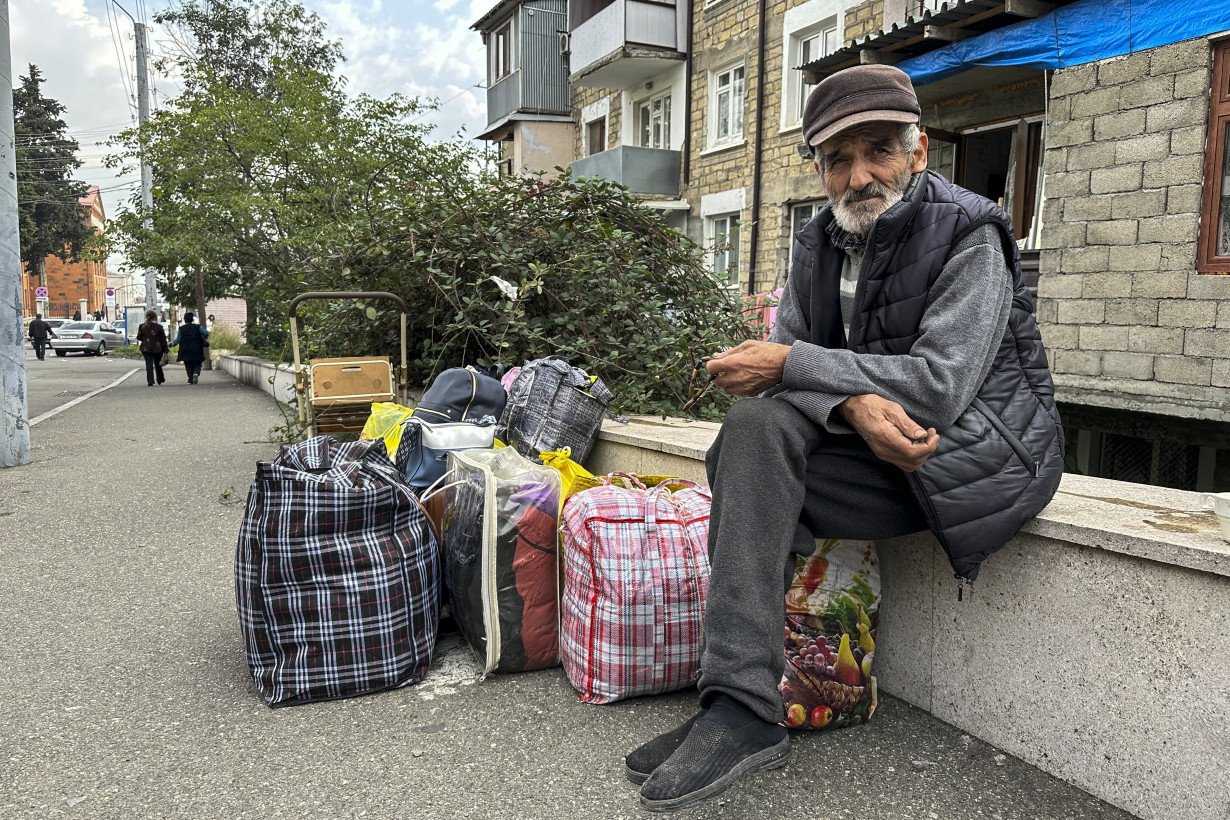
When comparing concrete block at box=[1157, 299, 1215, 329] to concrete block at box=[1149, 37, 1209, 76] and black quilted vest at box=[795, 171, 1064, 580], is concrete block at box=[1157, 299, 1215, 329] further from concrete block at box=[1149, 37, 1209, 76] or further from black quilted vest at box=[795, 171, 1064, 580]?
black quilted vest at box=[795, 171, 1064, 580]

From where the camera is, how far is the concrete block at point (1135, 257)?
709 centimetres

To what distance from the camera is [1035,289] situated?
8.12m

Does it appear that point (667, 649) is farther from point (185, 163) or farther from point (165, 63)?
point (165, 63)

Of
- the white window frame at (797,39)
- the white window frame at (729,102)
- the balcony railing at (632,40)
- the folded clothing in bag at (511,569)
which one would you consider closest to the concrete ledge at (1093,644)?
the folded clothing in bag at (511,569)

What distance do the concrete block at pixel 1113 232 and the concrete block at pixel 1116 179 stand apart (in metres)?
0.28

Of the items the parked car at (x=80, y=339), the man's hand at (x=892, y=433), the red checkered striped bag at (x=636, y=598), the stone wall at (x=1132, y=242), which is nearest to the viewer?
the man's hand at (x=892, y=433)

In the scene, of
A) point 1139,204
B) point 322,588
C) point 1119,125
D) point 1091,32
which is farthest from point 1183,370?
point 322,588

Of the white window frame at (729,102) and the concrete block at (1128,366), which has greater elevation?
the white window frame at (729,102)

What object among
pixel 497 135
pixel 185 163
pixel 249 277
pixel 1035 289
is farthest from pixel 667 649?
pixel 497 135

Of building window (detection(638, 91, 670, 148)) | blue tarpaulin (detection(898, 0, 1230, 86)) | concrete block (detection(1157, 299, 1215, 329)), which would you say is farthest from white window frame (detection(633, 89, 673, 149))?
concrete block (detection(1157, 299, 1215, 329))

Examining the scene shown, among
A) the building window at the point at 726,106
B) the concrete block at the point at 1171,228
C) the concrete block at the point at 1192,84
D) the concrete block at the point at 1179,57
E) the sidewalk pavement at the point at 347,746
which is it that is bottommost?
the sidewalk pavement at the point at 347,746

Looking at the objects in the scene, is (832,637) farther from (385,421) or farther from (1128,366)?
(1128,366)

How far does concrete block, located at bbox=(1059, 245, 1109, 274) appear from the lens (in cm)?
745

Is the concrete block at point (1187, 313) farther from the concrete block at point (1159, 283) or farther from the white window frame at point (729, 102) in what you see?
the white window frame at point (729, 102)
